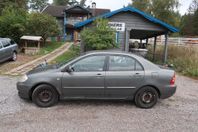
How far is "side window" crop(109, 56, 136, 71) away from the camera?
516cm

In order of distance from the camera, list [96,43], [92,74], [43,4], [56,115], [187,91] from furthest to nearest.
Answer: [43,4], [96,43], [187,91], [92,74], [56,115]

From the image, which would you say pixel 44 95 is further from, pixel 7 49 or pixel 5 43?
pixel 5 43

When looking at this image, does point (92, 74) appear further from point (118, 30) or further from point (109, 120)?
point (118, 30)

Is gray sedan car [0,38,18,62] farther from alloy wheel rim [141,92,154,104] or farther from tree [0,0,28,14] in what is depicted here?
tree [0,0,28,14]

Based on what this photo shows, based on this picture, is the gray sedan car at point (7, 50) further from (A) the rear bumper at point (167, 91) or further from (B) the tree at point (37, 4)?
(B) the tree at point (37, 4)

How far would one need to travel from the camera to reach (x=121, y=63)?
17.1ft

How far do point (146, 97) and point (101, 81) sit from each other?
4.35ft

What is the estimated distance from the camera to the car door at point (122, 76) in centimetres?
508

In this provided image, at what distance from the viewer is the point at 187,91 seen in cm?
710

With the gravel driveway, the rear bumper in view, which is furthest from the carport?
the rear bumper

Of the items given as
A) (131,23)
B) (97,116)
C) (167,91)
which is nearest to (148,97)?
(167,91)

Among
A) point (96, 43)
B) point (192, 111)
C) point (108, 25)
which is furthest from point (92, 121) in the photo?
point (108, 25)

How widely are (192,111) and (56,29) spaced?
762 inches

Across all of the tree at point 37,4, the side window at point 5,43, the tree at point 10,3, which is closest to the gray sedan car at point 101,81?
the side window at point 5,43
